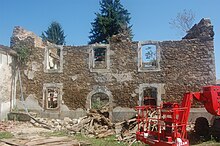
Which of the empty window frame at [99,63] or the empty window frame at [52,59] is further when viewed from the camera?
the empty window frame at [52,59]

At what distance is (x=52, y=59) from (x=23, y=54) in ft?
9.64

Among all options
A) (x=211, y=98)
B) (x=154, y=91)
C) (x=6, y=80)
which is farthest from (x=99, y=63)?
(x=211, y=98)

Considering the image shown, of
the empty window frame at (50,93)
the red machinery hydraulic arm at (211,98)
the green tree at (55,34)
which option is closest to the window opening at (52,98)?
the empty window frame at (50,93)

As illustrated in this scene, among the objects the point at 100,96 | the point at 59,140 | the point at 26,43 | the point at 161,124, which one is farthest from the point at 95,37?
the point at 161,124

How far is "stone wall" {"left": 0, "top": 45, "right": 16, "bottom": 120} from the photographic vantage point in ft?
55.9

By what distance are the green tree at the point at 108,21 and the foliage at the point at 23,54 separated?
11.7 metres

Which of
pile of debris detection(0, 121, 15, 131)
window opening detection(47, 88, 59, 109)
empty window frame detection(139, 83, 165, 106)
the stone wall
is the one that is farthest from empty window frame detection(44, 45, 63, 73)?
empty window frame detection(139, 83, 165, 106)

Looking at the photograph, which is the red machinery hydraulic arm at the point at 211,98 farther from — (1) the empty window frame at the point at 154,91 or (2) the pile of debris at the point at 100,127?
(1) the empty window frame at the point at 154,91

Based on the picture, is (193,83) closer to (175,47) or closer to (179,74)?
(179,74)

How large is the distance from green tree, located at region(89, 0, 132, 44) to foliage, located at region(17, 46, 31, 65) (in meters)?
11.7

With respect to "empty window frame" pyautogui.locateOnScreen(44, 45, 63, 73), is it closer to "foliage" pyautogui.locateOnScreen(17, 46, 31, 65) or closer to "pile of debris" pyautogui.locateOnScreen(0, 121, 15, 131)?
"foliage" pyautogui.locateOnScreen(17, 46, 31, 65)

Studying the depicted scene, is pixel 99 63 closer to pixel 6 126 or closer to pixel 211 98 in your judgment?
pixel 6 126

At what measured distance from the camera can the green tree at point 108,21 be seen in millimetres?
29297

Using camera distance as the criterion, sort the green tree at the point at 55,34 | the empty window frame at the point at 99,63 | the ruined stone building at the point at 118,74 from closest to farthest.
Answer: the ruined stone building at the point at 118,74 → the empty window frame at the point at 99,63 → the green tree at the point at 55,34
